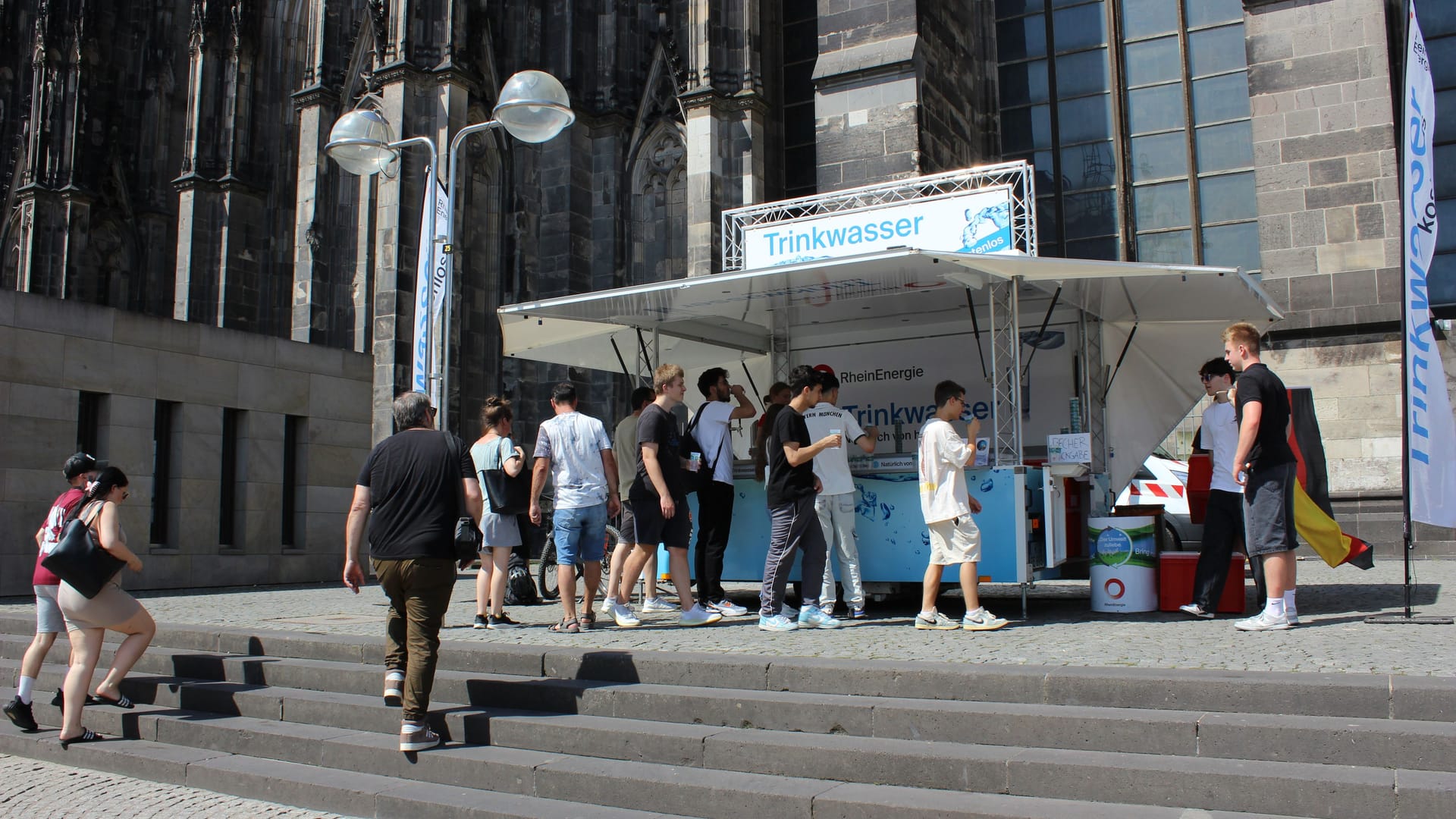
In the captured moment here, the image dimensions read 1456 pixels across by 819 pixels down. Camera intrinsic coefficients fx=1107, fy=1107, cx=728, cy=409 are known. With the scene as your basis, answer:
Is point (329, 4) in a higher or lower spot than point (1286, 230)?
higher

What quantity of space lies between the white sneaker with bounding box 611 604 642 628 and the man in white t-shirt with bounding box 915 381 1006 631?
1.92 metres

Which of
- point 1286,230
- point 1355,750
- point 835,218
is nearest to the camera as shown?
point 1355,750

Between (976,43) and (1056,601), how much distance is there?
11430 millimetres

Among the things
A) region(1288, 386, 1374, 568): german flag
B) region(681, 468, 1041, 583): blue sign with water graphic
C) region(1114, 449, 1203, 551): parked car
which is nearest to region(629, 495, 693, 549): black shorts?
region(681, 468, 1041, 583): blue sign with water graphic

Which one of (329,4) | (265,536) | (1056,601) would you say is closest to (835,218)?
(1056,601)

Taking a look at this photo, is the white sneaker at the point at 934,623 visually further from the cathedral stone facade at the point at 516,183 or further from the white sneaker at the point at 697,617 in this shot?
the cathedral stone facade at the point at 516,183

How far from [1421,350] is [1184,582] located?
2.16 meters

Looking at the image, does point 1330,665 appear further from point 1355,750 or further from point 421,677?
point 421,677

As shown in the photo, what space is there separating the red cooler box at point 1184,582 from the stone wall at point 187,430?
1047 centimetres

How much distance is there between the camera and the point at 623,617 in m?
7.62

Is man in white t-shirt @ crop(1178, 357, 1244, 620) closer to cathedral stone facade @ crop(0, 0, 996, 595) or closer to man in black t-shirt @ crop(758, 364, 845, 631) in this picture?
man in black t-shirt @ crop(758, 364, 845, 631)

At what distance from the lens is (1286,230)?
1273 cm

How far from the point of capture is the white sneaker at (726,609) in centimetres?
831

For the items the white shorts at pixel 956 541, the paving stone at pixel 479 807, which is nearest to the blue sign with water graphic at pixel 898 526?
the white shorts at pixel 956 541
